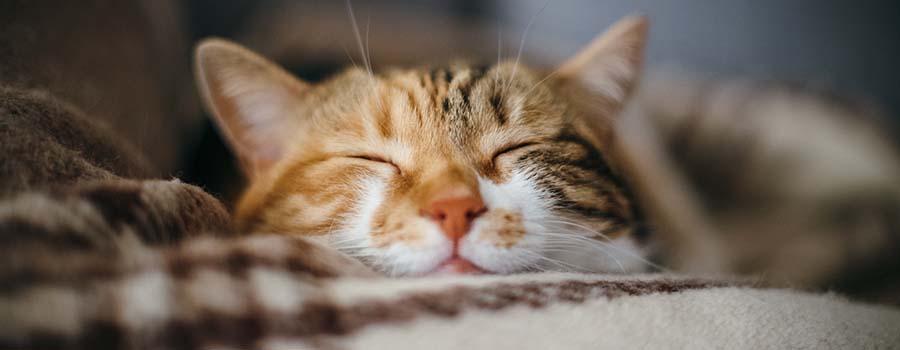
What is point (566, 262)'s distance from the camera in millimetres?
743

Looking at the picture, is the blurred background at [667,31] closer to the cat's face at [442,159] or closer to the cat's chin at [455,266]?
the cat's face at [442,159]

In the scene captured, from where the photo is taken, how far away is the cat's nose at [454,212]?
2.11 ft

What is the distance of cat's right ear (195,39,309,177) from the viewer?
0.87 m

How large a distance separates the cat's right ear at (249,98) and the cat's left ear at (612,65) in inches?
21.2

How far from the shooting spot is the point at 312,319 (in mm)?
387

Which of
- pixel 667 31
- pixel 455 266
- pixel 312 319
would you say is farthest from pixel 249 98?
pixel 667 31

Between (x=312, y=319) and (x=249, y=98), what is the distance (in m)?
0.64

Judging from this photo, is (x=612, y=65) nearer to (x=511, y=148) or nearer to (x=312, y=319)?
(x=511, y=148)

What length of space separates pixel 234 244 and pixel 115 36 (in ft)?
2.72

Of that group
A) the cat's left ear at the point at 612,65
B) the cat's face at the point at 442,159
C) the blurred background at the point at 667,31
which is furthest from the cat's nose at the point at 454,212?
the blurred background at the point at 667,31

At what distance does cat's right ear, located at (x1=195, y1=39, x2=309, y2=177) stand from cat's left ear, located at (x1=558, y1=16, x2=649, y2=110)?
1.76 feet

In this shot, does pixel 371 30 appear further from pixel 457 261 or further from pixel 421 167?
pixel 457 261

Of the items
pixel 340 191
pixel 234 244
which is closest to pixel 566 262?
pixel 340 191

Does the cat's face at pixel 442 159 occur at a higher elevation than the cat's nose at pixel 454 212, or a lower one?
higher
